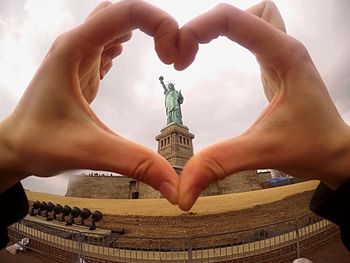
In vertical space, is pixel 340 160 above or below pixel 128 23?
below

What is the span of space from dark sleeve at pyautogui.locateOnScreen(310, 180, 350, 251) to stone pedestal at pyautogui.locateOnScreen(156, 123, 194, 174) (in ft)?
80.1

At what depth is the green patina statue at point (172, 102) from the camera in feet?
94.1

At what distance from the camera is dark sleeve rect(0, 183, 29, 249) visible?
3.11 feet

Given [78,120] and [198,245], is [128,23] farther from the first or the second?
[198,245]

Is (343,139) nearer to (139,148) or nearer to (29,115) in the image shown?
(139,148)

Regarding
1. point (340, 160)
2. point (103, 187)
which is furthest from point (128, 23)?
point (103, 187)

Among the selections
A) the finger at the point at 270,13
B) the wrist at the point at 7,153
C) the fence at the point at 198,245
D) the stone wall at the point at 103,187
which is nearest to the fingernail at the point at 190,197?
the wrist at the point at 7,153

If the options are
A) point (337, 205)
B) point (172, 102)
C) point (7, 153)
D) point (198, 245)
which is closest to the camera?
point (7, 153)

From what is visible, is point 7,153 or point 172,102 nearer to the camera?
point 7,153

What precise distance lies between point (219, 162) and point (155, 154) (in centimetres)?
19

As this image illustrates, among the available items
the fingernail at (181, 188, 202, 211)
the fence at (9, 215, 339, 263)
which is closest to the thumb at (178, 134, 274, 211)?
the fingernail at (181, 188, 202, 211)

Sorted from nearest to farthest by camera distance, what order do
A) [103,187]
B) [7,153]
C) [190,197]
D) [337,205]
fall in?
1. [190,197]
2. [7,153]
3. [337,205]
4. [103,187]

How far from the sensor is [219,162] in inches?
→ 27.5

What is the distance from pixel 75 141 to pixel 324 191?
100 centimetres
